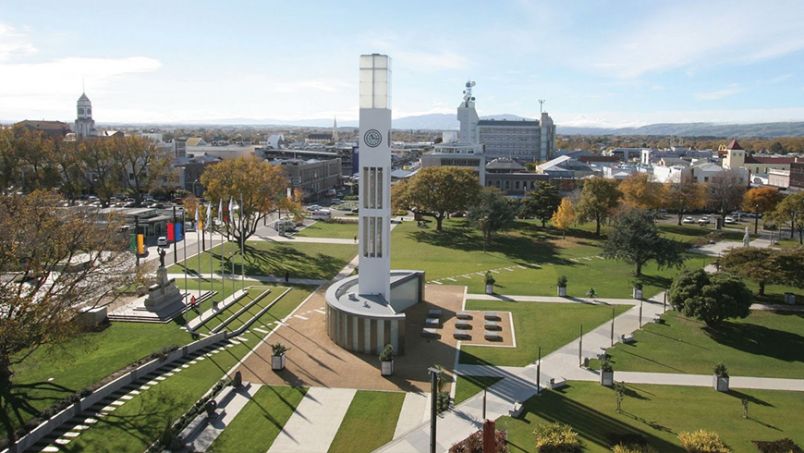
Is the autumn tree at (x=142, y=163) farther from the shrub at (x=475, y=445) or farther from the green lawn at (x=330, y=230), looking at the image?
the shrub at (x=475, y=445)

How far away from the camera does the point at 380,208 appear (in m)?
40.7

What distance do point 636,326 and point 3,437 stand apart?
3656 centimetres

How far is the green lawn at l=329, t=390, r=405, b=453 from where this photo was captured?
85.6 feet

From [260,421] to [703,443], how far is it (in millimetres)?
18567

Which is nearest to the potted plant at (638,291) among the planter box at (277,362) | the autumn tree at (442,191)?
the planter box at (277,362)

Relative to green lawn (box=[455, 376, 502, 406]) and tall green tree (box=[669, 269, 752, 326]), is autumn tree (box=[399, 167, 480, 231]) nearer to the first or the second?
tall green tree (box=[669, 269, 752, 326])

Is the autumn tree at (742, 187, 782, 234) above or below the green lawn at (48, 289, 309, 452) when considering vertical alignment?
above

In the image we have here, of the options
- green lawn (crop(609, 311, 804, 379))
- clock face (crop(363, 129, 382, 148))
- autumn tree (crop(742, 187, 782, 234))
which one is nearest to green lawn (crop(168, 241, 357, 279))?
clock face (crop(363, 129, 382, 148))

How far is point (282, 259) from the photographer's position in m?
63.5

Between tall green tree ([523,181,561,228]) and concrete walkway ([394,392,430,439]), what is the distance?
2316 inches

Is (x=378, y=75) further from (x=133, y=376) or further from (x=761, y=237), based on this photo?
(x=761, y=237)

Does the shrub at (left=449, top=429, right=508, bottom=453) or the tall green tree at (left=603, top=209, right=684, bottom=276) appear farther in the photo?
the tall green tree at (left=603, top=209, right=684, bottom=276)

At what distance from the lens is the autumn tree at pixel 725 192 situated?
9214 cm

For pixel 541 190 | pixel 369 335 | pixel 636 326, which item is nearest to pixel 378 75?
pixel 369 335
